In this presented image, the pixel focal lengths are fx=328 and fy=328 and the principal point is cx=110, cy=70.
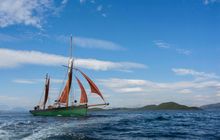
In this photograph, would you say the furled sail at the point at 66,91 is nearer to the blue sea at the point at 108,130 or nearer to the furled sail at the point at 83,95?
the furled sail at the point at 83,95

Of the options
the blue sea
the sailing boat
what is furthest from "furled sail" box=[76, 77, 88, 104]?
the blue sea

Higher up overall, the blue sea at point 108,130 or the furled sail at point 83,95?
the furled sail at point 83,95

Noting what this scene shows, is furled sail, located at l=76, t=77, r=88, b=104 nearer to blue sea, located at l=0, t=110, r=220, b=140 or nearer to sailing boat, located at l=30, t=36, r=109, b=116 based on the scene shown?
sailing boat, located at l=30, t=36, r=109, b=116

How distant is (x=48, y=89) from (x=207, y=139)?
8130cm

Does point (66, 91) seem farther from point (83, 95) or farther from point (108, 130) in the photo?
point (108, 130)

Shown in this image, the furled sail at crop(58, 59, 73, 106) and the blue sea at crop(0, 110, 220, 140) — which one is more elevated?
the furled sail at crop(58, 59, 73, 106)

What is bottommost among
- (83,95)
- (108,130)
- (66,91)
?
(108,130)

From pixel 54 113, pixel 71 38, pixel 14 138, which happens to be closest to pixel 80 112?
pixel 54 113

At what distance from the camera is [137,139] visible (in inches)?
1163

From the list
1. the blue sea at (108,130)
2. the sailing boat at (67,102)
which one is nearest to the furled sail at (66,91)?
the sailing boat at (67,102)

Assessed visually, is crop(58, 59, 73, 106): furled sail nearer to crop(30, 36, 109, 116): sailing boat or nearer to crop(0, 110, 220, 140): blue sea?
crop(30, 36, 109, 116): sailing boat

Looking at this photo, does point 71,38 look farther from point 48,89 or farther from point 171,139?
point 171,139

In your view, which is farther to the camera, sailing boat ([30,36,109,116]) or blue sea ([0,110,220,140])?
sailing boat ([30,36,109,116])

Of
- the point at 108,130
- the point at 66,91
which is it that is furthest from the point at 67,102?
the point at 108,130
